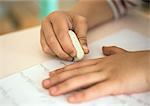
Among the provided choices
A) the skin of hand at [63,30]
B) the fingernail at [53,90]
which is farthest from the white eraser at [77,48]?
the fingernail at [53,90]

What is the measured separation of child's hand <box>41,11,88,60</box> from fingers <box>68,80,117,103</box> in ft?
0.36

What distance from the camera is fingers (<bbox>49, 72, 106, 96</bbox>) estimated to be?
530 mm

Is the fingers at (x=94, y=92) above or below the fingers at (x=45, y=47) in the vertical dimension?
below

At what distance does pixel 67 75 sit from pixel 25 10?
629mm

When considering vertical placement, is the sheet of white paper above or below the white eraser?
below

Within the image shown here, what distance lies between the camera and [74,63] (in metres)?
0.61

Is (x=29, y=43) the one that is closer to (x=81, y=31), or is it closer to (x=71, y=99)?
(x=81, y=31)

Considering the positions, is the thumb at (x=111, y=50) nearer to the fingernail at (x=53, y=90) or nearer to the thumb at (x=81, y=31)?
the thumb at (x=81, y=31)

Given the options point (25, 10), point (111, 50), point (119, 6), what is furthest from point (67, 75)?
point (25, 10)

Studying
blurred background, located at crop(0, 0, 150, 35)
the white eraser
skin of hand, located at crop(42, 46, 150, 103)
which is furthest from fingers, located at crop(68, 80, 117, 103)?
blurred background, located at crop(0, 0, 150, 35)

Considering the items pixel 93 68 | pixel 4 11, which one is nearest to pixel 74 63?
pixel 93 68

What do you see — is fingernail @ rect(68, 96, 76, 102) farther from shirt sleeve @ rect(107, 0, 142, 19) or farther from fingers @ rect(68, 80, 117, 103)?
shirt sleeve @ rect(107, 0, 142, 19)

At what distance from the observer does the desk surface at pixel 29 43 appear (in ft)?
2.08

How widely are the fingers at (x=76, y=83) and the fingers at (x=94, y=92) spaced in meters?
0.01
